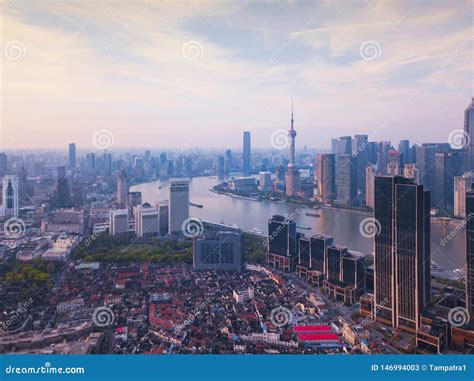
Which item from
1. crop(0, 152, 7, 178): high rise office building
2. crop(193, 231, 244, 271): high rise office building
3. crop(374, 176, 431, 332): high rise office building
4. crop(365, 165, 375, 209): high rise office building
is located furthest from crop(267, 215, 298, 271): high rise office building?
crop(365, 165, 375, 209): high rise office building

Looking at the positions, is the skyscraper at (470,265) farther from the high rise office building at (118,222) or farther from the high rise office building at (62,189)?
the high rise office building at (62,189)

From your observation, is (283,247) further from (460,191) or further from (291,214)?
(460,191)

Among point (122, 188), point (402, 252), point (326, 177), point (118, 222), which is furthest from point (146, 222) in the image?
point (326, 177)

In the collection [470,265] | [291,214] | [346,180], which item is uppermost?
[346,180]

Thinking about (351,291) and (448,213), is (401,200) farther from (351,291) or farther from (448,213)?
(448,213)

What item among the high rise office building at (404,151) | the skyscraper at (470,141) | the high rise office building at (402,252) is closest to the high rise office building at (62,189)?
the high rise office building at (402,252)

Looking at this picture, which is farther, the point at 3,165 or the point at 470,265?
the point at 3,165
